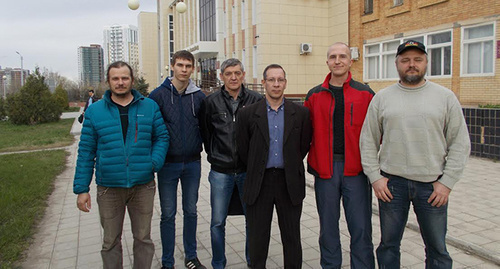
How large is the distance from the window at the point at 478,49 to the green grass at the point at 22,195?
1486 cm

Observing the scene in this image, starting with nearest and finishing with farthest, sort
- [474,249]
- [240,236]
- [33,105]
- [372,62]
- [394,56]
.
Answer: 1. [474,249]
2. [240,236]
3. [394,56]
4. [372,62]
5. [33,105]

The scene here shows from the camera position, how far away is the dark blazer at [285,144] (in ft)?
11.7

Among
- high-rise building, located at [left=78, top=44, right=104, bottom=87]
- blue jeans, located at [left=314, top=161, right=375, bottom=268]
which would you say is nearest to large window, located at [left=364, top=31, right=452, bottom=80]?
blue jeans, located at [left=314, top=161, right=375, bottom=268]

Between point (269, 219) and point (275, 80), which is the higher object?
point (275, 80)

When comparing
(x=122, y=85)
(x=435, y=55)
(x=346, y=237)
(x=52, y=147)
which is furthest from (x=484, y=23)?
(x=52, y=147)

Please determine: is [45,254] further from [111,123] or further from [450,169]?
[450,169]

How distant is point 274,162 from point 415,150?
1203 millimetres

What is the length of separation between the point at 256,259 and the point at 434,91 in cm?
219

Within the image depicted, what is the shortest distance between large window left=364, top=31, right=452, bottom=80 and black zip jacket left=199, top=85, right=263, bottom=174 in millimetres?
13593

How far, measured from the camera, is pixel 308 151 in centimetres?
377

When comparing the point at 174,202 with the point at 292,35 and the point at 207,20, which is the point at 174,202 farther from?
the point at 207,20

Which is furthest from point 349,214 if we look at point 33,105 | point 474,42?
point 33,105

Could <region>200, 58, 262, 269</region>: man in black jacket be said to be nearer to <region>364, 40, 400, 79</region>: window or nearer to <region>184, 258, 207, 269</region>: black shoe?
<region>184, 258, 207, 269</region>: black shoe

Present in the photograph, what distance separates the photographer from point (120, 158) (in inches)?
138
